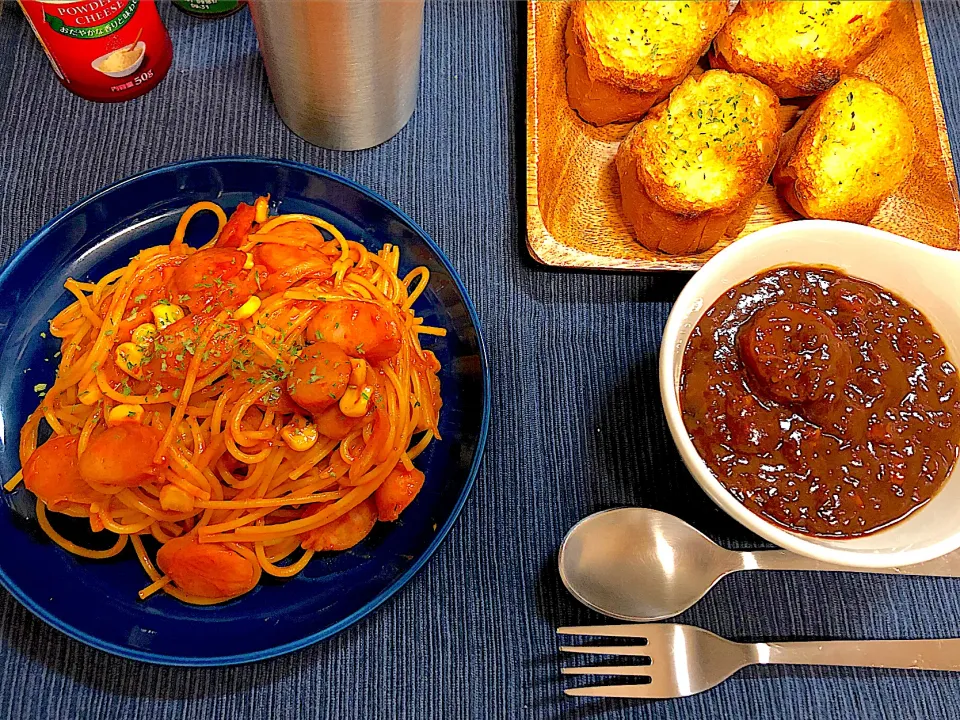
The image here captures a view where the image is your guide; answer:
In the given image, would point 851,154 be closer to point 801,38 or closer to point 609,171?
point 801,38

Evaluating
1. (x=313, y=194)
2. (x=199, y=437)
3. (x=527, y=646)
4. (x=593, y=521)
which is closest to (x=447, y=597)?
(x=527, y=646)

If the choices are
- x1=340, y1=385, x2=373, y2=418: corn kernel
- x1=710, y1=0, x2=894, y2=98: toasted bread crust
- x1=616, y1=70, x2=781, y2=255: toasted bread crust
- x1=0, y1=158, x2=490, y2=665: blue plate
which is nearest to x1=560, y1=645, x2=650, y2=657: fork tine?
x1=0, y1=158, x2=490, y2=665: blue plate

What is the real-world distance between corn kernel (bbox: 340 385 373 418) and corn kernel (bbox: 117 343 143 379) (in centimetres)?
41

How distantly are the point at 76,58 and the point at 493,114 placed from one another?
3.37 feet

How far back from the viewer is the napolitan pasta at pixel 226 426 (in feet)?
4.70

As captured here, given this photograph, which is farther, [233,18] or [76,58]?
[233,18]

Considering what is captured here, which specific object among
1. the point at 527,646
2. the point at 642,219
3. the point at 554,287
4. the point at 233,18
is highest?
the point at 233,18

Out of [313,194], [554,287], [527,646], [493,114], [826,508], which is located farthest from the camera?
[493,114]

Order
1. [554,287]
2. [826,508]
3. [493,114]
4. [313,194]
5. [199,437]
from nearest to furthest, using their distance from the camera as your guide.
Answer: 1. [826,508]
2. [199,437]
3. [313,194]
4. [554,287]
5. [493,114]

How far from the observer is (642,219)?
1.80m

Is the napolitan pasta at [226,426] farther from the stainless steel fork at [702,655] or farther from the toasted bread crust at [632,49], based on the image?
the toasted bread crust at [632,49]

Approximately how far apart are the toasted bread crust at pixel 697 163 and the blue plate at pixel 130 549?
51cm

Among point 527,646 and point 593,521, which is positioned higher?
point 593,521

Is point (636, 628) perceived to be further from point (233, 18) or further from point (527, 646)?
point (233, 18)
